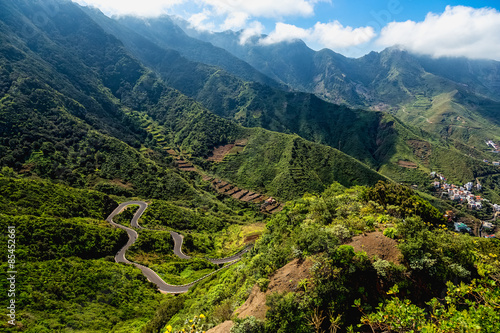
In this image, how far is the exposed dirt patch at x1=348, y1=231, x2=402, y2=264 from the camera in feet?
49.5

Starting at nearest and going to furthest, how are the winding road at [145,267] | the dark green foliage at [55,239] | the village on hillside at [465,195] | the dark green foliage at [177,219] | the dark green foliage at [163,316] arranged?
1. the dark green foliage at [163,316]
2. the dark green foliage at [55,239]
3. the winding road at [145,267]
4. the dark green foliage at [177,219]
5. the village on hillside at [465,195]

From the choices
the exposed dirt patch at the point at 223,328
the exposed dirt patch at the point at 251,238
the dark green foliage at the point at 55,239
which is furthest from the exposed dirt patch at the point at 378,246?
the exposed dirt patch at the point at 251,238

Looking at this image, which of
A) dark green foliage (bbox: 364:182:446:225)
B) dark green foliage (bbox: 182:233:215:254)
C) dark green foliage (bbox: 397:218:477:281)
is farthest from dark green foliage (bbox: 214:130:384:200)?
dark green foliage (bbox: 397:218:477:281)

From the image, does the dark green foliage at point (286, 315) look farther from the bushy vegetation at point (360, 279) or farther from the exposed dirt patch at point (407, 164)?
the exposed dirt patch at point (407, 164)

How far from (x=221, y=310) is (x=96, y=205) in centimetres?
6732

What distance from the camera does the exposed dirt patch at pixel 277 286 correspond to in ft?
46.6

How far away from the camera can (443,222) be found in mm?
24328

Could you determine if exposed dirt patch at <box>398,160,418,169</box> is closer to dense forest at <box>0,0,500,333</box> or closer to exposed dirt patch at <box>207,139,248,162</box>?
dense forest at <box>0,0,500,333</box>

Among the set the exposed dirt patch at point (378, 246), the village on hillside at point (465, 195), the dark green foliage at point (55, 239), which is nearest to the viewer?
the exposed dirt patch at point (378, 246)

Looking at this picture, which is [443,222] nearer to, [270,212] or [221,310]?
[221,310]

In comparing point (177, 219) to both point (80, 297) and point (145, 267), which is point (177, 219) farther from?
point (80, 297)

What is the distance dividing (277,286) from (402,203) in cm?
1635

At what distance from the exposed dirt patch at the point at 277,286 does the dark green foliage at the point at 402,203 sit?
1169 cm

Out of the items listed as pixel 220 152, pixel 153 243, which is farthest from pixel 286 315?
pixel 220 152
